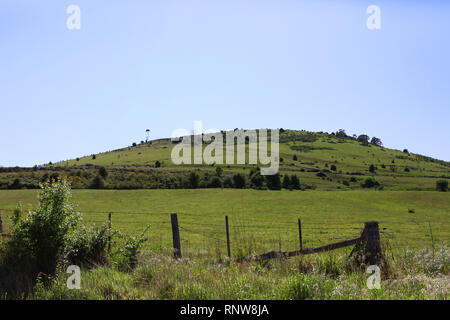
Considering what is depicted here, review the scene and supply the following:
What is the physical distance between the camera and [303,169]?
11275 cm

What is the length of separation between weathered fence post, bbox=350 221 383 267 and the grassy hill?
67.2 m

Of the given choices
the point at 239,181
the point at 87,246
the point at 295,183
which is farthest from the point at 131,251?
the point at 295,183

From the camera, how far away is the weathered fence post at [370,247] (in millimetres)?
8000

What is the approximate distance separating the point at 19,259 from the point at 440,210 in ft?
193

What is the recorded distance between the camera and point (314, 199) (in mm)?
61344

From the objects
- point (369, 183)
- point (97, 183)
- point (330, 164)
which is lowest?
point (369, 183)

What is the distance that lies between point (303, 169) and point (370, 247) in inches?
4209

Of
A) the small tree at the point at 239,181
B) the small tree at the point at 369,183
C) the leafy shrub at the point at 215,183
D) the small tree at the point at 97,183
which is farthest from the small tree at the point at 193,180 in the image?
the small tree at the point at 369,183

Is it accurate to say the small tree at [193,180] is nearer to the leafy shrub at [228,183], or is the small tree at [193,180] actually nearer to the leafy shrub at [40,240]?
the leafy shrub at [228,183]

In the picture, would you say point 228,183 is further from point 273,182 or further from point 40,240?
point 40,240

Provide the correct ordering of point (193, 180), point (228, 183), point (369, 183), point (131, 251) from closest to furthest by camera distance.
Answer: point (131, 251) < point (193, 180) < point (228, 183) < point (369, 183)

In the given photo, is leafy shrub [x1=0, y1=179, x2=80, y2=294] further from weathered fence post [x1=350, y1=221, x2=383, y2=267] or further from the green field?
the green field

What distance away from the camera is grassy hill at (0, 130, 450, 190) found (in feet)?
268
